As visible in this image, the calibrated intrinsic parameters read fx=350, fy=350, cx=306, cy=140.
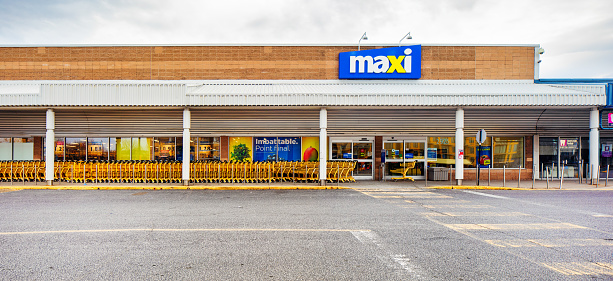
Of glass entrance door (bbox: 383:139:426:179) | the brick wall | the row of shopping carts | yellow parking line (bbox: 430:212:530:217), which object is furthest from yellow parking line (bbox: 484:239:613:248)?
the brick wall

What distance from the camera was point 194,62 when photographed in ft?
64.8

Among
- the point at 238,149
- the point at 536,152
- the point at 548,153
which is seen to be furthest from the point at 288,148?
the point at 548,153

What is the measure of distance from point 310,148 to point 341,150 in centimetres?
174

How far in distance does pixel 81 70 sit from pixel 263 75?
1022cm

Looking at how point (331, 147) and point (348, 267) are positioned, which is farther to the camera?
point (331, 147)

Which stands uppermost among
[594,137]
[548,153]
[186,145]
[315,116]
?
[315,116]

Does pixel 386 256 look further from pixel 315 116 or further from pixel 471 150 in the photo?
pixel 471 150

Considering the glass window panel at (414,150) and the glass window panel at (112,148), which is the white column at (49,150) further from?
the glass window panel at (414,150)

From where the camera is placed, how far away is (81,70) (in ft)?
64.6

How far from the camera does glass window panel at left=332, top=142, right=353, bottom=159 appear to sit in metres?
19.0

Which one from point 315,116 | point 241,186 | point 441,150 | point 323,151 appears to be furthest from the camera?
point 441,150

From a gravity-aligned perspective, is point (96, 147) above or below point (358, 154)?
above

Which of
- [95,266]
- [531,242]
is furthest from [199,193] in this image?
[531,242]

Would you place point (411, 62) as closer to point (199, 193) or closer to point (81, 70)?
point (199, 193)
